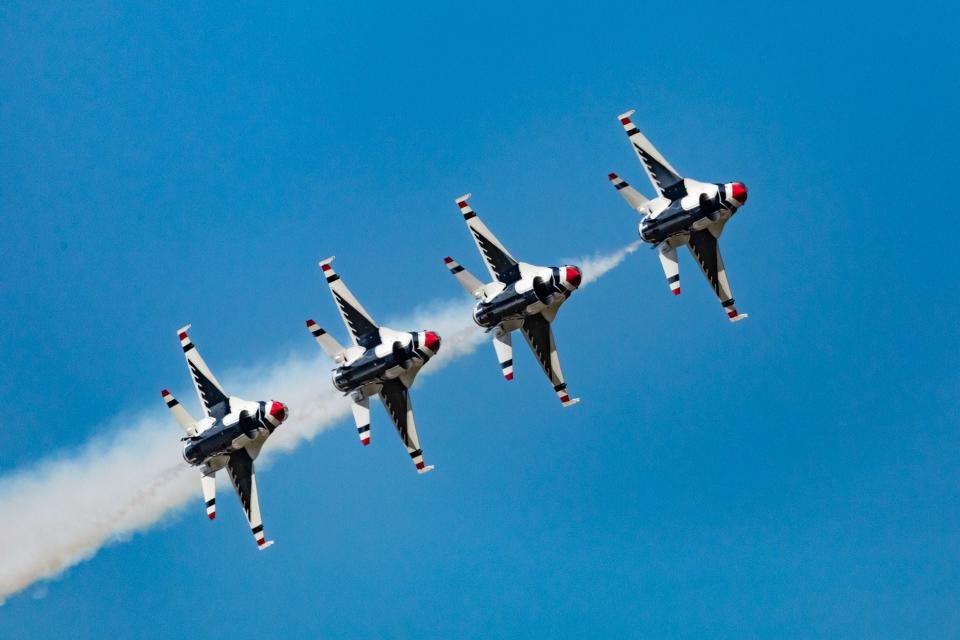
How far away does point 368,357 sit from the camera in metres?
149

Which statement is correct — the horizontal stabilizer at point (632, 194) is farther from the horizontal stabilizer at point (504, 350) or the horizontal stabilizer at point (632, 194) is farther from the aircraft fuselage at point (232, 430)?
the aircraft fuselage at point (232, 430)

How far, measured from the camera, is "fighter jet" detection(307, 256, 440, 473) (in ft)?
487

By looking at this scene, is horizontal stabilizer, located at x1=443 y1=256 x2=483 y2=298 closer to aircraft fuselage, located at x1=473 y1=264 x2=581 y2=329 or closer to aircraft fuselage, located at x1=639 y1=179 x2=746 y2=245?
aircraft fuselage, located at x1=473 y1=264 x2=581 y2=329

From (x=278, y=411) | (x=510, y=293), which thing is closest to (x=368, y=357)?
(x=278, y=411)

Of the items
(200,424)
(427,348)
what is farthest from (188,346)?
(427,348)

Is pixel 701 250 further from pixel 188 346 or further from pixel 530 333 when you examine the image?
pixel 188 346

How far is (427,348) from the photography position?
488ft

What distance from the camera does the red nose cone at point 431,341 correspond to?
148625mm

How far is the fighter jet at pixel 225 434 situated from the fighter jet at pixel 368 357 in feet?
17.6

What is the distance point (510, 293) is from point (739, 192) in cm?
1738

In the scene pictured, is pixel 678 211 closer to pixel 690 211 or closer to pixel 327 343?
pixel 690 211

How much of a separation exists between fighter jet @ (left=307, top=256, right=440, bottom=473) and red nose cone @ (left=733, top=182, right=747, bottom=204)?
74.9 ft

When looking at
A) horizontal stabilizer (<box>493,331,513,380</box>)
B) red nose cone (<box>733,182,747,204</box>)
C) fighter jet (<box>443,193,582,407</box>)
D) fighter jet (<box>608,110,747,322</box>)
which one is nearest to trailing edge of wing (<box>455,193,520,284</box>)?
fighter jet (<box>443,193,582,407</box>)

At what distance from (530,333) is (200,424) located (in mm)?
23727
